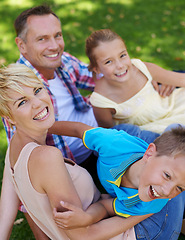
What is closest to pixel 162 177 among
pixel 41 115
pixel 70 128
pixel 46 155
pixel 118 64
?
pixel 46 155

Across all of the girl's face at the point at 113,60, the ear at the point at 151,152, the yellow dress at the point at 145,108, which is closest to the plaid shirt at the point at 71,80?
the yellow dress at the point at 145,108

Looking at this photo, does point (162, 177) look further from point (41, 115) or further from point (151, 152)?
point (41, 115)

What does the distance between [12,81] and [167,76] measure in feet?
6.36

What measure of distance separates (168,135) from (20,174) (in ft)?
3.57

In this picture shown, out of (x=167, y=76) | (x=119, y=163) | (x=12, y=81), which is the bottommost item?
(x=119, y=163)

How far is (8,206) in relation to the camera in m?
2.58

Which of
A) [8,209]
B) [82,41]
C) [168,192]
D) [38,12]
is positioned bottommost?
[8,209]

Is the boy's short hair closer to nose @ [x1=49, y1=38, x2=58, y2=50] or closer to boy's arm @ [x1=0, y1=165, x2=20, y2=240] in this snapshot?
boy's arm @ [x1=0, y1=165, x2=20, y2=240]

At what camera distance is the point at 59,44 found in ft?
11.7

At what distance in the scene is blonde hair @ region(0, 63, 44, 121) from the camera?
2.23 metres

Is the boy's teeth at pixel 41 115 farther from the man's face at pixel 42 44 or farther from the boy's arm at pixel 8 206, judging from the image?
the man's face at pixel 42 44

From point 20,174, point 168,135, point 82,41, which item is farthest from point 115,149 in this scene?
point 82,41

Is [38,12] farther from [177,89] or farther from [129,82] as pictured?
[177,89]

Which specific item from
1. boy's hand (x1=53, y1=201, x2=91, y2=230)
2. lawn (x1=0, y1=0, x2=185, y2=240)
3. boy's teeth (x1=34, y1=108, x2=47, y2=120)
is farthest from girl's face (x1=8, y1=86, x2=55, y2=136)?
lawn (x1=0, y1=0, x2=185, y2=240)
